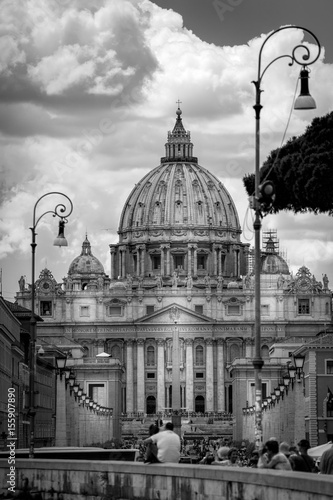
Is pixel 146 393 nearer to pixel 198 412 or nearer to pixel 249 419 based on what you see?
pixel 198 412

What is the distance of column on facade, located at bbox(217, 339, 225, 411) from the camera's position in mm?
191125

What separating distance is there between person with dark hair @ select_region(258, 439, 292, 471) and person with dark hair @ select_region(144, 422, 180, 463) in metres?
1.81

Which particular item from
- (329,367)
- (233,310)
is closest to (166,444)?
(329,367)

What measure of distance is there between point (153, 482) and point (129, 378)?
160833mm

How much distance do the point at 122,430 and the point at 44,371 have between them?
7166 cm

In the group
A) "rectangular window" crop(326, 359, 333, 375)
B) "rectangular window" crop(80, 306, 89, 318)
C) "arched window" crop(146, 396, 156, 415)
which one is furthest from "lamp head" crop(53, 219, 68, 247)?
"rectangular window" crop(80, 306, 89, 318)

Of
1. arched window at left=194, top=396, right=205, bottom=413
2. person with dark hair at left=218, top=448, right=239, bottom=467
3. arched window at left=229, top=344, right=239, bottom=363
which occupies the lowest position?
person with dark hair at left=218, top=448, right=239, bottom=467

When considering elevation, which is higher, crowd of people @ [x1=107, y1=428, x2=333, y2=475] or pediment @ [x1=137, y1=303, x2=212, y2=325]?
pediment @ [x1=137, y1=303, x2=212, y2=325]

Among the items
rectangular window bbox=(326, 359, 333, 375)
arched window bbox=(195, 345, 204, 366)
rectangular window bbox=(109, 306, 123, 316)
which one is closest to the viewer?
rectangular window bbox=(326, 359, 333, 375)

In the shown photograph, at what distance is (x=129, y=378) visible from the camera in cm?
19212

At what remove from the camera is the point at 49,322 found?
196000mm

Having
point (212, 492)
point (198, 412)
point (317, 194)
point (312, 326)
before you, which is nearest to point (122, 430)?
point (198, 412)

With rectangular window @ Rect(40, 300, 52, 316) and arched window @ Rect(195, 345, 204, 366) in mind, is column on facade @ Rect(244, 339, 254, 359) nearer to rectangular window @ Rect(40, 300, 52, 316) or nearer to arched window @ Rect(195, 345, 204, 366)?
arched window @ Rect(195, 345, 204, 366)

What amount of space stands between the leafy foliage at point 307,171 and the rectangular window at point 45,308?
148090 millimetres
